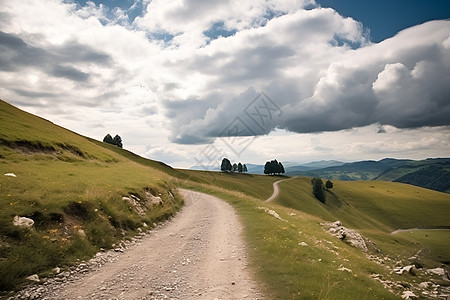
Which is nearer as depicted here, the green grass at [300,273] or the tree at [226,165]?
the green grass at [300,273]

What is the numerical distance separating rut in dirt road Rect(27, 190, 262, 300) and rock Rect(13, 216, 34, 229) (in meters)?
4.19

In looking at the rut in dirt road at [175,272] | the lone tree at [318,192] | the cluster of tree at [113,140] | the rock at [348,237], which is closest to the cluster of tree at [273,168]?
the lone tree at [318,192]

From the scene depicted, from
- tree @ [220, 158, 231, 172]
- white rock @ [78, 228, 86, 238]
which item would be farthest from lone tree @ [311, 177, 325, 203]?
white rock @ [78, 228, 86, 238]

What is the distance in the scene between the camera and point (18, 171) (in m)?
20.2

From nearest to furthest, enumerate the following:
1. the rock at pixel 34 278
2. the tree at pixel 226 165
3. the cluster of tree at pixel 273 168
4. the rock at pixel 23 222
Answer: the rock at pixel 34 278 < the rock at pixel 23 222 < the tree at pixel 226 165 < the cluster of tree at pixel 273 168

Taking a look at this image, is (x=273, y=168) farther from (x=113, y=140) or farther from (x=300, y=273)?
(x=300, y=273)

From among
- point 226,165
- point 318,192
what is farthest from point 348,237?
point 226,165

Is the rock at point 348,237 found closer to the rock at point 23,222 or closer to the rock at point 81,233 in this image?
the rock at point 81,233

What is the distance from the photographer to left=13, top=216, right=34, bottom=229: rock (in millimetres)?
11408

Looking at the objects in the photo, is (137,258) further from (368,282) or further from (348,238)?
(348,238)

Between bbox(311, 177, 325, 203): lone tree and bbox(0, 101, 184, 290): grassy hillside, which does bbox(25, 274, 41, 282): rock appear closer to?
bbox(0, 101, 184, 290): grassy hillside

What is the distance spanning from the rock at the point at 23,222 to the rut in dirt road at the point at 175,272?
419cm

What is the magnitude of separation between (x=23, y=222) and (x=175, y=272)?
8.03 m

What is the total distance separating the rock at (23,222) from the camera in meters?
11.4
